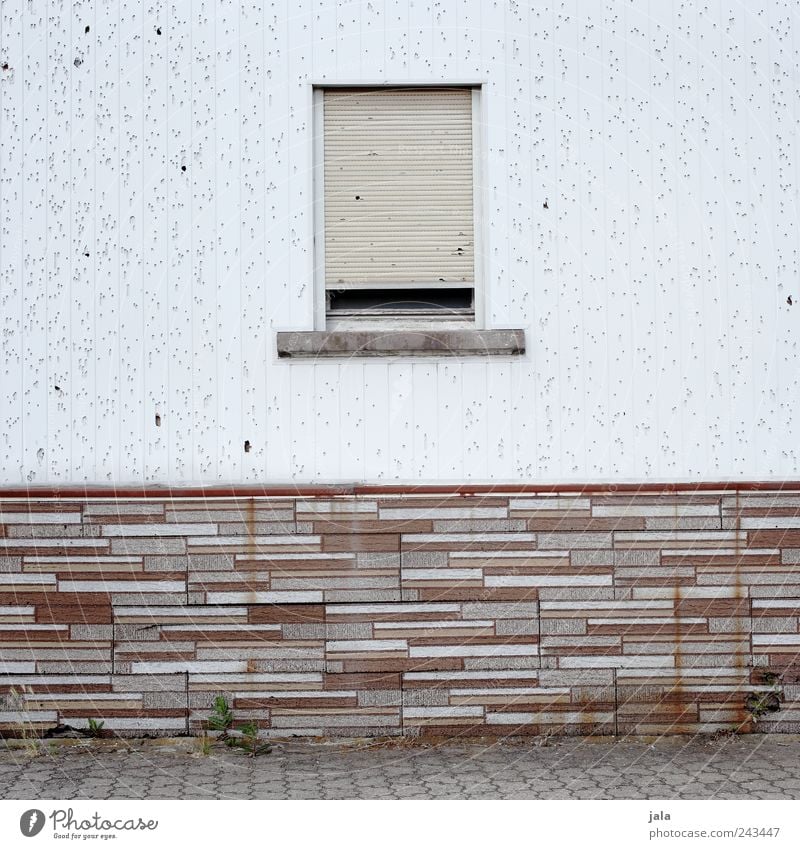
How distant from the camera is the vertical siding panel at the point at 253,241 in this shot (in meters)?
5.36

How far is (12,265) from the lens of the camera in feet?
17.7

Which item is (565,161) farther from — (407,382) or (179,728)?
(179,728)

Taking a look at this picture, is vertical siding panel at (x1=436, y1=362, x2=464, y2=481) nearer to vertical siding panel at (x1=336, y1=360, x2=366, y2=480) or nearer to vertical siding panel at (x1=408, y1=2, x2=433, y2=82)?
vertical siding panel at (x1=336, y1=360, x2=366, y2=480)

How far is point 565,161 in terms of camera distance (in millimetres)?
5453

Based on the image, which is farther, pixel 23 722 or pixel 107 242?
pixel 107 242

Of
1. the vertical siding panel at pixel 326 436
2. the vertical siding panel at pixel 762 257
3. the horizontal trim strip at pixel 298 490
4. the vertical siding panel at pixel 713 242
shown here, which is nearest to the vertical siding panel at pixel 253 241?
the horizontal trim strip at pixel 298 490

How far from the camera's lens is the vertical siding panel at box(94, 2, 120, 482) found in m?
5.37

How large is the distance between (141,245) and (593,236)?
2.28 meters

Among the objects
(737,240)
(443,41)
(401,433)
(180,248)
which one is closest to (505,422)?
(401,433)

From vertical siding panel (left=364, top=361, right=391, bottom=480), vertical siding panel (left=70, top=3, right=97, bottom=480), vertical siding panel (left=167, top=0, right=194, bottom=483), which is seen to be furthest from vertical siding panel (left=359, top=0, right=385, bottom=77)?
vertical siding panel (left=364, top=361, right=391, bottom=480)

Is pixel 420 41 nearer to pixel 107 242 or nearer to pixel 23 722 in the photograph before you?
pixel 107 242

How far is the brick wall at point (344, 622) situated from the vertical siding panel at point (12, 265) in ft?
0.93

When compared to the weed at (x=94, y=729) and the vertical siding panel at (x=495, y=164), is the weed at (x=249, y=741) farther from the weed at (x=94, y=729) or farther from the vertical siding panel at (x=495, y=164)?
the vertical siding panel at (x=495, y=164)

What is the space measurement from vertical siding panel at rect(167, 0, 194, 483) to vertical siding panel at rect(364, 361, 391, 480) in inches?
34.3
